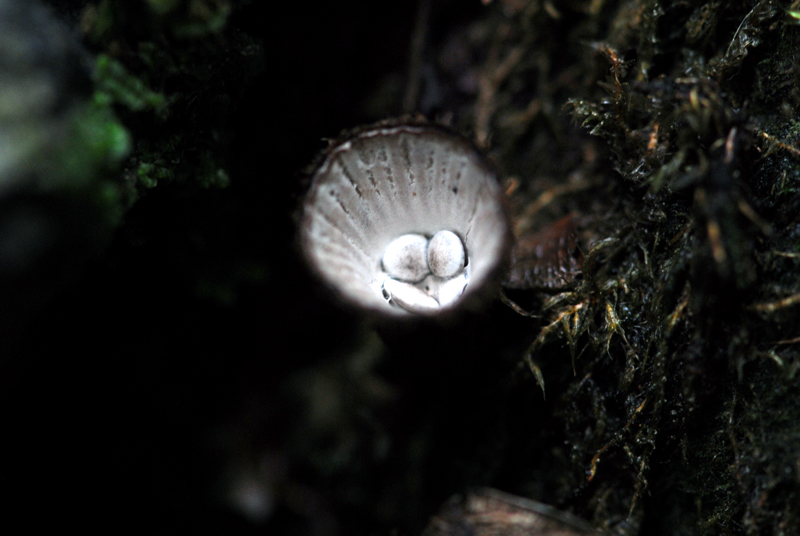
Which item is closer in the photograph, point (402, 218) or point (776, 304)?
point (776, 304)

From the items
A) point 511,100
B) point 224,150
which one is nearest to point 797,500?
point 511,100

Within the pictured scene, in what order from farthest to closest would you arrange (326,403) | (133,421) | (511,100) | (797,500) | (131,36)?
(326,403), (511,100), (133,421), (131,36), (797,500)

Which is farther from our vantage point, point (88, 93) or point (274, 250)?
point (274, 250)

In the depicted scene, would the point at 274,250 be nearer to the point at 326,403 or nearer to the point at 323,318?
the point at 323,318

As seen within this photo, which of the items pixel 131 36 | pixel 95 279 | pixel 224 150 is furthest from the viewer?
pixel 224 150

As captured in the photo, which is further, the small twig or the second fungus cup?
the second fungus cup

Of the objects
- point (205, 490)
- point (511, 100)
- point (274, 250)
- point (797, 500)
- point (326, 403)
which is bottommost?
point (205, 490)

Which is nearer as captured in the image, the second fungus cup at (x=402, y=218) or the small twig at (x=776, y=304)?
the small twig at (x=776, y=304)

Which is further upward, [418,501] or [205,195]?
[205,195]
